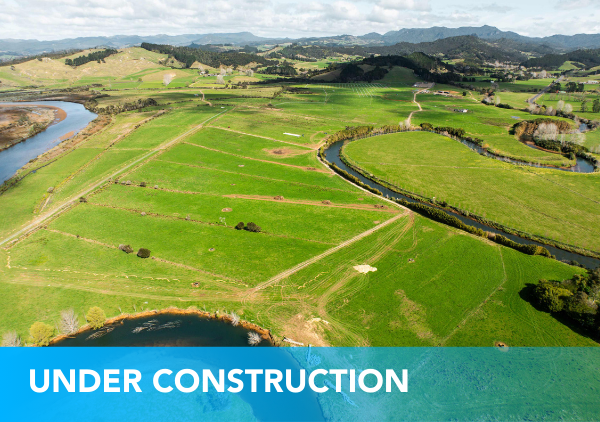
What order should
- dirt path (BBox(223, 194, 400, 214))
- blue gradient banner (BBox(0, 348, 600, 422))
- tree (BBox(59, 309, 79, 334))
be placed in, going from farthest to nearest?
dirt path (BBox(223, 194, 400, 214)), tree (BBox(59, 309, 79, 334)), blue gradient banner (BBox(0, 348, 600, 422))

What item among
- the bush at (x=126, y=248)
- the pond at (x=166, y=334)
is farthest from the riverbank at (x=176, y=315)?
the bush at (x=126, y=248)

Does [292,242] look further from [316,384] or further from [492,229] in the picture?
[492,229]

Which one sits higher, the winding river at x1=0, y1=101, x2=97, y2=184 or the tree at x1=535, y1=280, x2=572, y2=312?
the winding river at x1=0, y1=101, x2=97, y2=184

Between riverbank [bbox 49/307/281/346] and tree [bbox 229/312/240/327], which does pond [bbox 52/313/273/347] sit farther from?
tree [bbox 229/312/240/327]

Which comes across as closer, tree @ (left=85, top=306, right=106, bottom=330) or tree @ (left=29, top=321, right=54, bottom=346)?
tree @ (left=29, top=321, right=54, bottom=346)

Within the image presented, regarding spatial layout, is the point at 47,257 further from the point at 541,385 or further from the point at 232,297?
the point at 541,385

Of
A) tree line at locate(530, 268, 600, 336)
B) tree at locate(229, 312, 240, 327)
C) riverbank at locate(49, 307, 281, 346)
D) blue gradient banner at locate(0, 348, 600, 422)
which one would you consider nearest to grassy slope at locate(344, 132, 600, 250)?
tree line at locate(530, 268, 600, 336)

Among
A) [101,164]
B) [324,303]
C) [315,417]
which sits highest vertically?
[101,164]

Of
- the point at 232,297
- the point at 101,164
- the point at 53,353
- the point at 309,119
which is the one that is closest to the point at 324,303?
the point at 232,297
